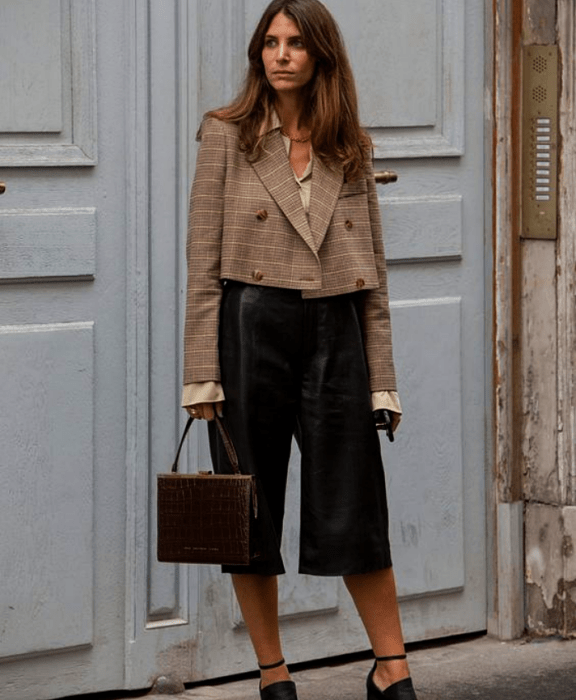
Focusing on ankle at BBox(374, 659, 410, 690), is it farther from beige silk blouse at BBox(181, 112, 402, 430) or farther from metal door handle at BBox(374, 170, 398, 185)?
metal door handle at BBox(374, 170, 398, 185)

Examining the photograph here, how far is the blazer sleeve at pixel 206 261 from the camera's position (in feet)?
13.1

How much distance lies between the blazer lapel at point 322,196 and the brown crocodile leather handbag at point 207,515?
0.50 metres

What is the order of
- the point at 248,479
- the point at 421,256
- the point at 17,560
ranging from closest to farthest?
the point at 248,479
the point at 17,560
the point at 421,256

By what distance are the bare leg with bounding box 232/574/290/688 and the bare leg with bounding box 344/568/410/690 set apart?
19 cm

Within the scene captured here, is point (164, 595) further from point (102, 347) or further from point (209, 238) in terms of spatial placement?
point (209, 238)

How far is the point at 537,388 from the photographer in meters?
5.23

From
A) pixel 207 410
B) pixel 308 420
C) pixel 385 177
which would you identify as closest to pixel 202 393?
pixel 207 410

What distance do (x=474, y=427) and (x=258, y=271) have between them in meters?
1.38

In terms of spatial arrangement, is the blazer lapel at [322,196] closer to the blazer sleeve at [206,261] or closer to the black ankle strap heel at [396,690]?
the blazer sleeve at [206,261]

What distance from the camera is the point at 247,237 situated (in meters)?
4.01

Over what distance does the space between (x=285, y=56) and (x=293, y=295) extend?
0.54m

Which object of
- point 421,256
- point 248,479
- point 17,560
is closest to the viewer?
point 248,479

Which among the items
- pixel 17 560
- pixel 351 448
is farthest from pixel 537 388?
pixel 17 560

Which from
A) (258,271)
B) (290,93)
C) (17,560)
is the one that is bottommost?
(17,560)
